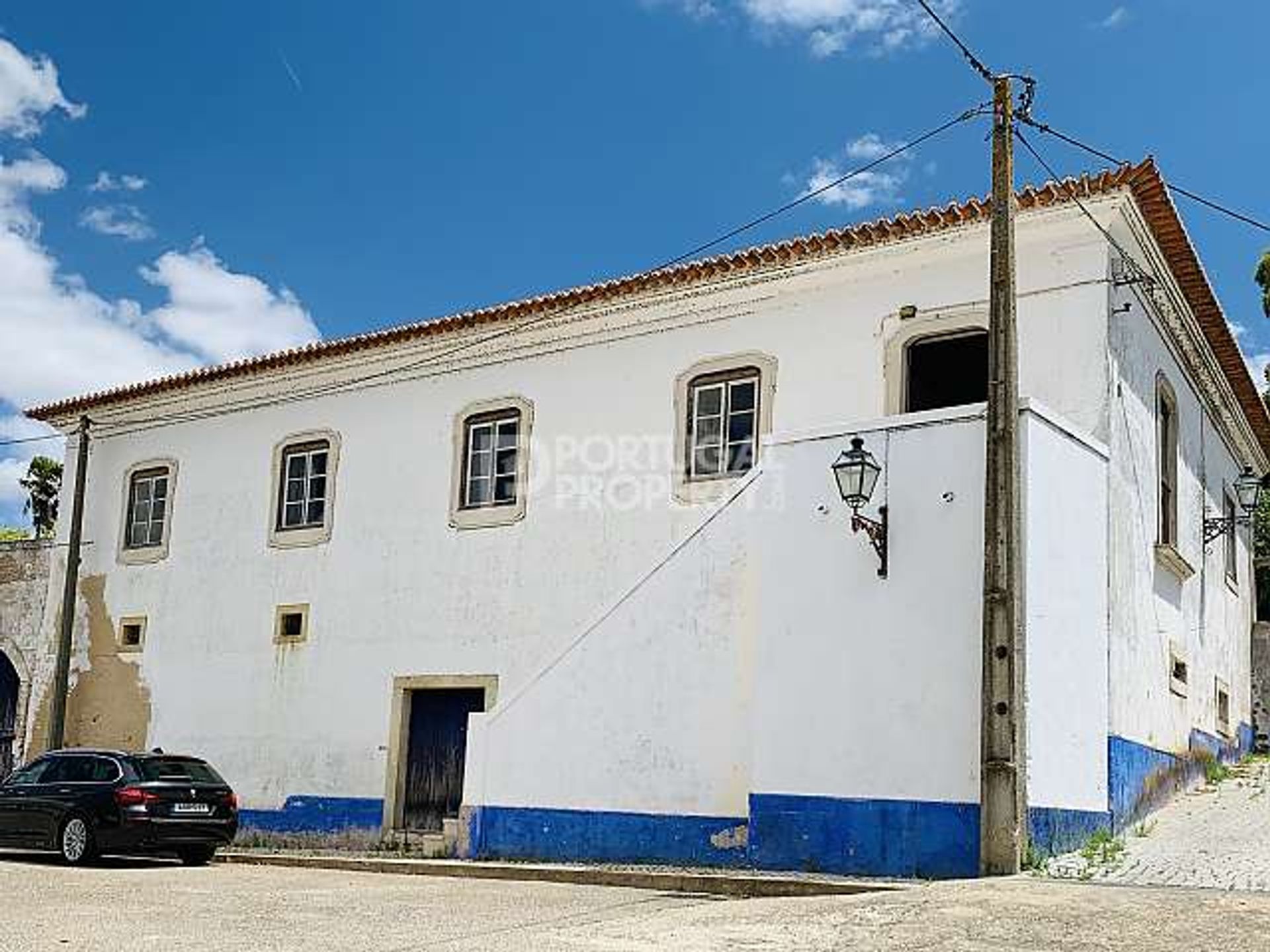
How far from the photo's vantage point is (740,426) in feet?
49.7

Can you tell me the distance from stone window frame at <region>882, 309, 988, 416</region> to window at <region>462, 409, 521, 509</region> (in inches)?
183

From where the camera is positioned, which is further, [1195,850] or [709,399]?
[709,399]

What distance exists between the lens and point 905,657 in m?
11.3

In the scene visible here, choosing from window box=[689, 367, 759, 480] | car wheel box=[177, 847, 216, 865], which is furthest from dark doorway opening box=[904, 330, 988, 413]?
car wheel box=[177, 847, 216, 865]

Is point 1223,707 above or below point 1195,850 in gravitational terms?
above

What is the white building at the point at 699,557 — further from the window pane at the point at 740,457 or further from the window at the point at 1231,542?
the window at the point at 1231,542

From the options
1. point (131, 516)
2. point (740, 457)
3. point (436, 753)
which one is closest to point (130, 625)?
point (131, 516)

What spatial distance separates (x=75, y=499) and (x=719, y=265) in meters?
10.8

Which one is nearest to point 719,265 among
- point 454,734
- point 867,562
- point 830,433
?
point 830,433

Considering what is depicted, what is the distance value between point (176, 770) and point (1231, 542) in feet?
43.2

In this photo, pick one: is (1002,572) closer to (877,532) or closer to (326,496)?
(877,532)

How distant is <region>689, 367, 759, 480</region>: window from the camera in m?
15.0

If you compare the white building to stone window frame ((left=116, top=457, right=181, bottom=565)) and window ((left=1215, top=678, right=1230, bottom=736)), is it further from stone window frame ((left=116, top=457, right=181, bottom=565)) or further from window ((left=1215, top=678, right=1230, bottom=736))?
window ((left=1215, top=678, right=1230, bottom=736))

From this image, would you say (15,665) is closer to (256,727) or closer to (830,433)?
(256,727)
